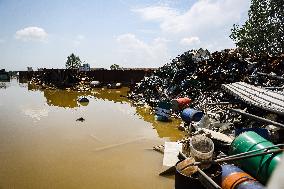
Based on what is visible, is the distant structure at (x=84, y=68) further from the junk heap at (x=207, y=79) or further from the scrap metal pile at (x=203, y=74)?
the scrap metal pile at (x=203, y=74)

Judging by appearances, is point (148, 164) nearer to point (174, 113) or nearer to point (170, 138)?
point (170, 138)

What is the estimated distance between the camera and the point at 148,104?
1883cm

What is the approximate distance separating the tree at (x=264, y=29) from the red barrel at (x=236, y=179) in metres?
35.7

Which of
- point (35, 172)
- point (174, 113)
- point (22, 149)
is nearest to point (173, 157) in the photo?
point (35, 172)

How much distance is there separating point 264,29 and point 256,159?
3759 cm

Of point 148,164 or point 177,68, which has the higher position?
point 177,68

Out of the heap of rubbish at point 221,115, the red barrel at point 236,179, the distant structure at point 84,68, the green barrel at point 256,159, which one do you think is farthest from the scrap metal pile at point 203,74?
the distant structure at point 84,68

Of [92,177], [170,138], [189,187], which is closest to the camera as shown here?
[189,187]

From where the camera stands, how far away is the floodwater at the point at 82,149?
7.16m

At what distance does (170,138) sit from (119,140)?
2052 millimetres

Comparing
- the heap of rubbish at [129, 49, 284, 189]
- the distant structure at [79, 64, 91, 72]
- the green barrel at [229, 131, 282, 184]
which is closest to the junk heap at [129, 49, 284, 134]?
the heap of rubbish at [129, 49, 284, 189]

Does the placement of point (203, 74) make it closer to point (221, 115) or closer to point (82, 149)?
point (221, 115)

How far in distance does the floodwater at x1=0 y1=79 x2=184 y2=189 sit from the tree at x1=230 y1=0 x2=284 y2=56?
28.8 m

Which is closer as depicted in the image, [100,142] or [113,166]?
[113,166]
